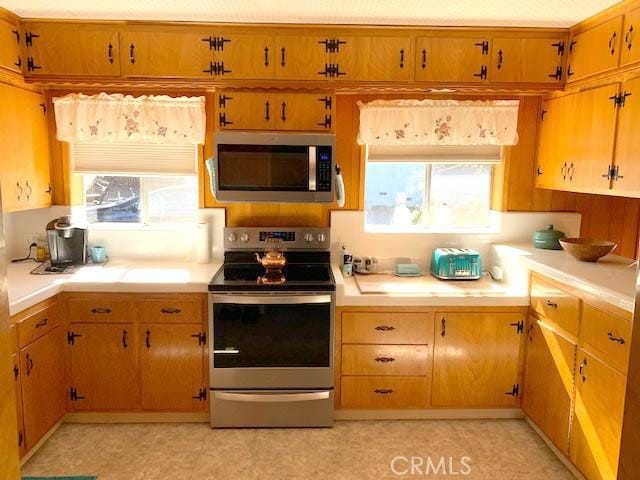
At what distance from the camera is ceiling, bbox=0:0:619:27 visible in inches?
98.3

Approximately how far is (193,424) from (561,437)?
2.06 meters

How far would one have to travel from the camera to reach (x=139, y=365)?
2844mm

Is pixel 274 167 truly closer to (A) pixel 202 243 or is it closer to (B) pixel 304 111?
(B) pixel 304 111

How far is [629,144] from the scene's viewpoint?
241 cm

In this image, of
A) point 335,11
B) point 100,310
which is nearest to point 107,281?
point 100,310

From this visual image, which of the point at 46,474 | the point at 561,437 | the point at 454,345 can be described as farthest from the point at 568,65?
the point at 46,474

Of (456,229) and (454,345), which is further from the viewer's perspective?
(456,229)

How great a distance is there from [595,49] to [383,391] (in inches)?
90.1

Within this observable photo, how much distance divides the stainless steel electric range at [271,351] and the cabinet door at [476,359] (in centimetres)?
68

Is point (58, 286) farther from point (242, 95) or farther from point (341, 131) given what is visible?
point (341, 131)

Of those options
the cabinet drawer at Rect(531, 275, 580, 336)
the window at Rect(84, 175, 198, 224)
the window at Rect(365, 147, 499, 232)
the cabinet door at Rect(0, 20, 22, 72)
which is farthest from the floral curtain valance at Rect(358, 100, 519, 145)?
the cabinet door at Rect(0, 20, 22, 72)

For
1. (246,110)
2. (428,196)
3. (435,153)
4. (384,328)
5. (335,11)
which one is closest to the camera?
(335,11)

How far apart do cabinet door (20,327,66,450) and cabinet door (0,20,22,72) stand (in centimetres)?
152

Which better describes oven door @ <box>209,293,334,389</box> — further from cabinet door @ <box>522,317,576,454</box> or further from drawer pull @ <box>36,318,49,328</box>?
cabinet door @ <box>522,317,576,454</box>
